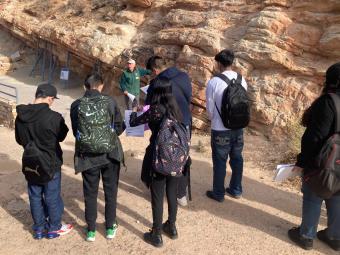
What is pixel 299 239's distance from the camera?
13.4 ft

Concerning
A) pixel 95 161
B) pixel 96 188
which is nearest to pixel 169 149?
pixel 95 161

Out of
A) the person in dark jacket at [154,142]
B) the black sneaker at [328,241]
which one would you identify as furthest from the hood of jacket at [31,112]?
the black sneaker at [328,241]

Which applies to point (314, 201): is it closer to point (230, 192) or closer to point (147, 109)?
point (230, 192)

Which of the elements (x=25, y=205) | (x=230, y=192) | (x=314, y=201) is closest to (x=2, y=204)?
(x=25, y=205)

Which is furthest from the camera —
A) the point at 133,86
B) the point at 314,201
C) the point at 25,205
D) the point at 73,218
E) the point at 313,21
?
the point at 133,86

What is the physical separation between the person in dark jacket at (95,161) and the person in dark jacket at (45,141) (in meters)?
0.25

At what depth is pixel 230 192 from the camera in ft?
17.4

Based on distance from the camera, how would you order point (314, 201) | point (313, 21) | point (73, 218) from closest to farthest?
point (314, 201) → point (73, 218) → point (313, 21)

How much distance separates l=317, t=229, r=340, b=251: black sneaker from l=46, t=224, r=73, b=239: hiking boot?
2.92 metres

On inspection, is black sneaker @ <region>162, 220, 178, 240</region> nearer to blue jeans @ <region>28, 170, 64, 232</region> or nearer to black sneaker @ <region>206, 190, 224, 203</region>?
black sneaker @ <region>206, 190, 224, 203</region>

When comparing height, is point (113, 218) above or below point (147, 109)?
below

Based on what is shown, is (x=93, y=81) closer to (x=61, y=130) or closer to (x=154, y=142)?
(x=61, y=130)

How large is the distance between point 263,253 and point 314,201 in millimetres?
797

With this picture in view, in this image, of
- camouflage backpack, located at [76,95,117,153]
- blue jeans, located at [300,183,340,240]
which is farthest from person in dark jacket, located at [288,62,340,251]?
camouflage backpack, located at [76,95,117,153]
